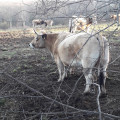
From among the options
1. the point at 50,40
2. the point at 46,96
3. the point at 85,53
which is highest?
the point at 50,40

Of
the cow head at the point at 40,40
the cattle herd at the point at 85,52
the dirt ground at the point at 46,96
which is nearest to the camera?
the dirt ground at the point at 46,96

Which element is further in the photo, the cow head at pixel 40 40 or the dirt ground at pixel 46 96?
the cow head at pixel 40 40

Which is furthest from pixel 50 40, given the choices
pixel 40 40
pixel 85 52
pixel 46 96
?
pixel 46 96

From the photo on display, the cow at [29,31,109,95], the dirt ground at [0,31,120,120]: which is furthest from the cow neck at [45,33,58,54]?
the dirt ground at [0,31,120,120]

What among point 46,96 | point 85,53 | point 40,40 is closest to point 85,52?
point 85,53

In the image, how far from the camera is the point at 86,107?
4.18 m

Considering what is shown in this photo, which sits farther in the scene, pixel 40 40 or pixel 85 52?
pixel 40 40

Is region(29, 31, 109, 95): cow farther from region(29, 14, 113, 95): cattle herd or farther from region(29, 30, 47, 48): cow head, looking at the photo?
region(29, 30, 47, 48): cow head

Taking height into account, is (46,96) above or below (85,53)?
below

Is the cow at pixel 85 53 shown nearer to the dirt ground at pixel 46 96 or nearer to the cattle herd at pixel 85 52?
the cattle herd at pixel 85 52

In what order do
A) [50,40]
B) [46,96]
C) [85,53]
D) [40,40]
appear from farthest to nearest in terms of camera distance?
[40,40], [50,40], [85,53], [46,96]

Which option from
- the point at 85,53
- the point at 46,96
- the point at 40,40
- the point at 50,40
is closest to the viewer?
the point at 46,96

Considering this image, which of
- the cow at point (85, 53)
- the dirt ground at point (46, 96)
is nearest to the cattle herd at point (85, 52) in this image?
the cow at point (85, 53)

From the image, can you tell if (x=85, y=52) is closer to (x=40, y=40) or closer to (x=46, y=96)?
(x=46, y=96)
